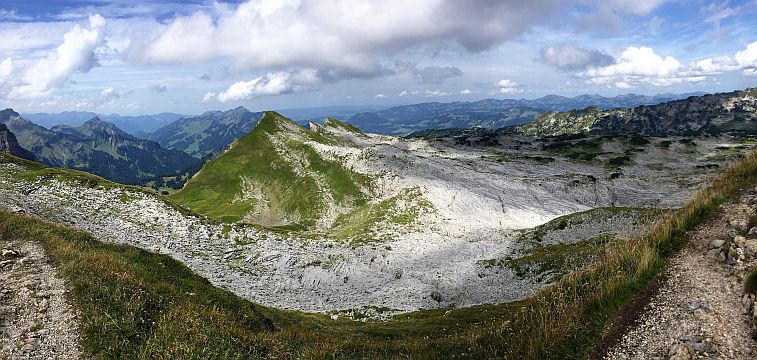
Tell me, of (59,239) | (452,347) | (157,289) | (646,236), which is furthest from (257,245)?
(646,236)

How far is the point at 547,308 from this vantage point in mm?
13352

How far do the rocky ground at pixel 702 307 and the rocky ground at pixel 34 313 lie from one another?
1819 centimetres

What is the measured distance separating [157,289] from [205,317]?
4.71m

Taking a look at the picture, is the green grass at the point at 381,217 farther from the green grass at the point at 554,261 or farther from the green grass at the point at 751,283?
the green grass at the point at 751,283

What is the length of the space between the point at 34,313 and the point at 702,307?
2326cm

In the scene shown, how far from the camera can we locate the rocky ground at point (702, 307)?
9672mm

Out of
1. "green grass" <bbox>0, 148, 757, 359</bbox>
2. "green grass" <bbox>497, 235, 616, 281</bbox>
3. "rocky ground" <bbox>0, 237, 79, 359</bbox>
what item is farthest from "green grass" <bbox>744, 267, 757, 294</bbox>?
"green grass" <bbox>497, 235, 616, 281</bbox>

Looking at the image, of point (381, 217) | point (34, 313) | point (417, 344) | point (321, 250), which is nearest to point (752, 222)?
point (417, 344)

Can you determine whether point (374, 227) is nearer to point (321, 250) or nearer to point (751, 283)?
point (321, 250)

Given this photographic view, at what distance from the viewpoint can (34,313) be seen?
50.5 feet

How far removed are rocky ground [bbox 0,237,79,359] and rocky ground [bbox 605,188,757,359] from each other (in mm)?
18190

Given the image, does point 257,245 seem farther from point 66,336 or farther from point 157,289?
point 66,336

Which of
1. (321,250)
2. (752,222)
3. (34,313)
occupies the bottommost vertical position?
(321,250)

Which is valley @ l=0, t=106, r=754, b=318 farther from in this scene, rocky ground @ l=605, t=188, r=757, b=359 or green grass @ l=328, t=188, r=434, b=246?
rocky ground @ l=605, t=188, r=757, b=359
